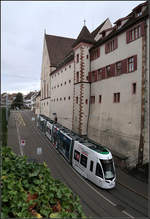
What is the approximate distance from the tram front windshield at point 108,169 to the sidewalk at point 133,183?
2.47 meters

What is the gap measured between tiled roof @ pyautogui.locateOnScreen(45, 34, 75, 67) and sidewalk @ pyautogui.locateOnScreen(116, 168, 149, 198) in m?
42.3

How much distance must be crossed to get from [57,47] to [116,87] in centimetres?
Answer: 4128

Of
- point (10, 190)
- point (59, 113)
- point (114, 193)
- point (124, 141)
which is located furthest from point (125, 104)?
point (59, 113)

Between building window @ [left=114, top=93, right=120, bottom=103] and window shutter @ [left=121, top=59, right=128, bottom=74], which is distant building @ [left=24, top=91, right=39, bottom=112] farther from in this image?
window shutter @ [left=121, top=59, right=128, bottom=74]

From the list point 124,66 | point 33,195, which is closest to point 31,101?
point 124,66

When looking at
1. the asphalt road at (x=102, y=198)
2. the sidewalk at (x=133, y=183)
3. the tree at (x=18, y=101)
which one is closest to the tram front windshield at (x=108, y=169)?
the asphalt road at (x=102, y=198)

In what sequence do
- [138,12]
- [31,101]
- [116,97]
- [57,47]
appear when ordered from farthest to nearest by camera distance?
[31,101] → [57,47] → [116,97] → [138,12]

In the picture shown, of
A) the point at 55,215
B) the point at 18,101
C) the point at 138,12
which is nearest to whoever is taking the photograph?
the point at 55,215

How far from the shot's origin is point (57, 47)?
5697cm

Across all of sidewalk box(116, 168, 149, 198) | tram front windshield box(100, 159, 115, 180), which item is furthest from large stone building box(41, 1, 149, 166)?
tram front windshield box(100, 159, 115, 180)

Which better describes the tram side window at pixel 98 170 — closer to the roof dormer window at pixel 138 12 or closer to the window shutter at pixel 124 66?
the window shutter at pixel 124 66

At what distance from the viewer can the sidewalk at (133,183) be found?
1413 centimetres

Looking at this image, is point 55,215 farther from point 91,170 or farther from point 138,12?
point 138,12

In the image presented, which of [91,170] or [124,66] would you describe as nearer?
[91,170]
